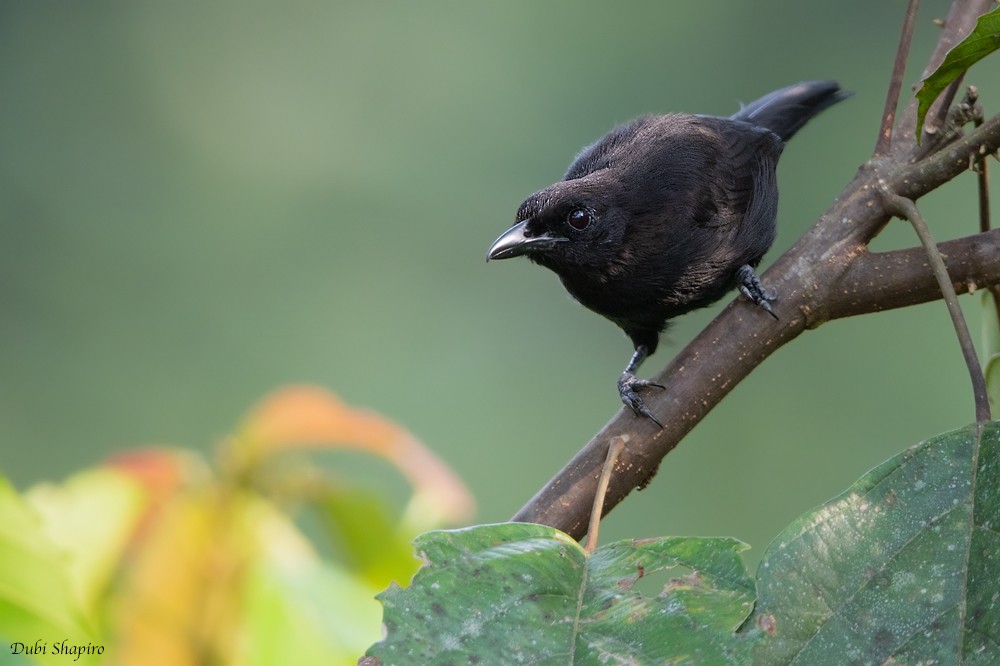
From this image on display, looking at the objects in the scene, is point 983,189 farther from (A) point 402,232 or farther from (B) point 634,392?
(A) point 402,232

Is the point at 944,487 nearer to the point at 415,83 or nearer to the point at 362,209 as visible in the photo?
the point at 362,209

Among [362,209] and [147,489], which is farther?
[362,209]

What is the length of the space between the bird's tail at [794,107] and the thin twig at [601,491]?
2.32 m

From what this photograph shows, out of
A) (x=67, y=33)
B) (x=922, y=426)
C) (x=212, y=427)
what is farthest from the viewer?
(x=67, y=33)

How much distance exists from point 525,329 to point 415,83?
252 cm

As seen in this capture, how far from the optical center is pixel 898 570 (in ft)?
4.62

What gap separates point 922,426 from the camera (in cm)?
772

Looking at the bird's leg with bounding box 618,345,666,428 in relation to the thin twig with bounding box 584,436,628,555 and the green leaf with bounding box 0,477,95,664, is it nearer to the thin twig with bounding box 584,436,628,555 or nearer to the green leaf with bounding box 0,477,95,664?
the thin twig with bounding box 584,436,628,555

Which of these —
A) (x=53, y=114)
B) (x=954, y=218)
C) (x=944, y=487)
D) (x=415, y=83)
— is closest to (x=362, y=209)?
(x=415, y=83)

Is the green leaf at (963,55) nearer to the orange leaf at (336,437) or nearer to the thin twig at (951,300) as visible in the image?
the thin twig at (951,300)

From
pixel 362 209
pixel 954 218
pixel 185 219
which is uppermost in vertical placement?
pixel 185 219

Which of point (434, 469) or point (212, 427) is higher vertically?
point (212, 427)

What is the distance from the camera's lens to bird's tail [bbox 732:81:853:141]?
12.5 ft

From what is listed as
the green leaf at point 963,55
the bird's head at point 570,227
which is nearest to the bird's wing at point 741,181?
the bird's head at point 570,227
